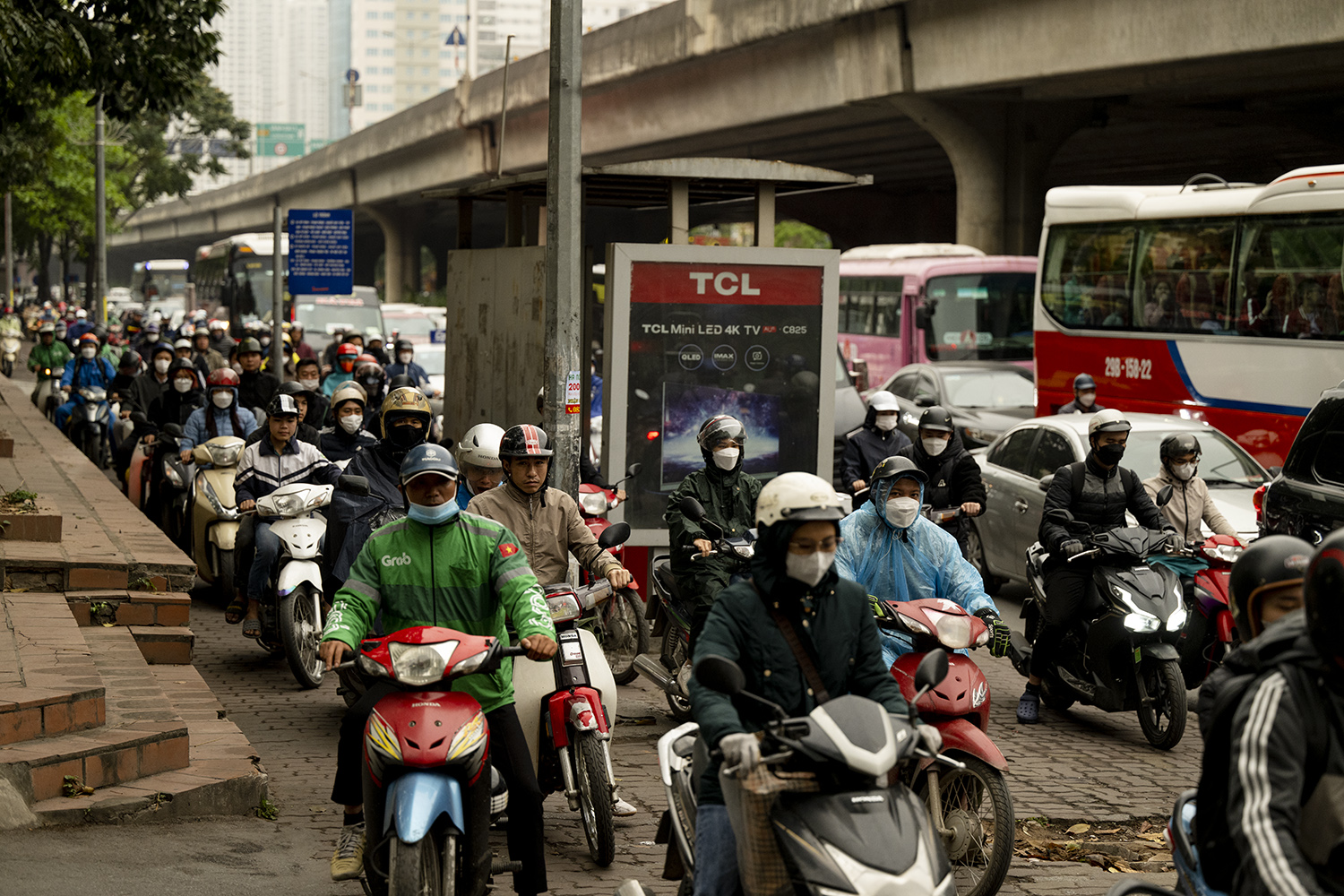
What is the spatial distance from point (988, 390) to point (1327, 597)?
17536mm

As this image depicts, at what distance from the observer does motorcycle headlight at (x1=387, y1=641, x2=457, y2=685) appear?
4.63 m

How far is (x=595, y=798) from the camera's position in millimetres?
5848

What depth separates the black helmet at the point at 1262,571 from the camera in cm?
344

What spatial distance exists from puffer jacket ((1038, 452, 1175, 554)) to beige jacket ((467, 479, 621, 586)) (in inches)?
115

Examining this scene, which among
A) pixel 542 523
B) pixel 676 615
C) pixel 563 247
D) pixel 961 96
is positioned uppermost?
pixel 961 96

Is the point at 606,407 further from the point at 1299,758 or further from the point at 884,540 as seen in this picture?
the point at 1299,758

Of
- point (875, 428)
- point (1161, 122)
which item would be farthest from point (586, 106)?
point (875, 428)

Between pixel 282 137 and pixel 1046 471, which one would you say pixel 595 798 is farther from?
pixel 282 137

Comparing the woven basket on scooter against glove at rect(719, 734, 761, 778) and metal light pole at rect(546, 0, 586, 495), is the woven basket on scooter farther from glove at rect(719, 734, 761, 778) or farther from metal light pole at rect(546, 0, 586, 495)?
metal light pole at rect(546, 0, 586, 495)

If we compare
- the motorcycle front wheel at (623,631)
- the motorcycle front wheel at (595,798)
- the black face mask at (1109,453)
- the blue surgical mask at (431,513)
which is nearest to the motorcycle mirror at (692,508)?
the motorcycle front wheel at (595,798)

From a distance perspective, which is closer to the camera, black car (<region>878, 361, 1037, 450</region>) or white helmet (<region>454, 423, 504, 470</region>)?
white helmet (<region>454, 423, 504, 470</region>)

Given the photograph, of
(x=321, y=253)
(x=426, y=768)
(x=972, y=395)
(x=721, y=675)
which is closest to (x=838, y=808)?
(x=721, y=675)

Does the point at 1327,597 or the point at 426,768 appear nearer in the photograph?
the point at 1327,597

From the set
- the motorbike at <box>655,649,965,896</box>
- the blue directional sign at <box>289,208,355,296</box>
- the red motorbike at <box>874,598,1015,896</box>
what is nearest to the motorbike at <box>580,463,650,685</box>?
the red motorbike at <box>874,598,1015,896</box>
